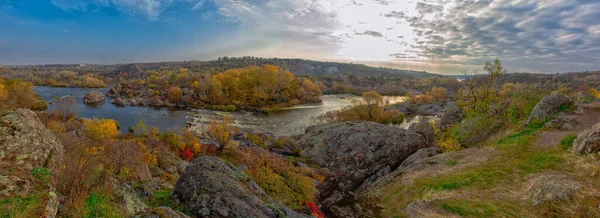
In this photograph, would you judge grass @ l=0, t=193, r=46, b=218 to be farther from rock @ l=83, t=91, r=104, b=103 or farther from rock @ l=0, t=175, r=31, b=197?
rock @ l=83, t=91, r=104, b=103

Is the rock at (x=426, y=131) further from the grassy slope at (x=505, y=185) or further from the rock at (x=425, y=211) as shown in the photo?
the rock at (x=425, y=211)

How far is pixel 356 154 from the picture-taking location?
2648cm

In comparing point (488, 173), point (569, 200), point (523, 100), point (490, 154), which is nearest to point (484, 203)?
point (569, 200)

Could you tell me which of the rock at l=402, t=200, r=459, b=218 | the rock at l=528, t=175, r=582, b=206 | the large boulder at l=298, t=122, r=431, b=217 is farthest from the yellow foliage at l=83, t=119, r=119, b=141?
the rock at l=528, t=175, r=582, b=206

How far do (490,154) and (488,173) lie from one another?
160 inches

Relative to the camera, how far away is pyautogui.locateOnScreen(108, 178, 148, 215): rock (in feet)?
20.0

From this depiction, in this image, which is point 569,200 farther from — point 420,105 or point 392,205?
point 420,105

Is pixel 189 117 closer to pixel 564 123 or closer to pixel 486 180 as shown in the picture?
pixel 486 180

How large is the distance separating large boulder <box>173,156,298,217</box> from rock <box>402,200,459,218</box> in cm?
638

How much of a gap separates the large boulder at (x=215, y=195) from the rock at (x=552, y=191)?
954 cm

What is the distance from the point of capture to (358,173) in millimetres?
25109

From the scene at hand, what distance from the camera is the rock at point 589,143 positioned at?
12633mm

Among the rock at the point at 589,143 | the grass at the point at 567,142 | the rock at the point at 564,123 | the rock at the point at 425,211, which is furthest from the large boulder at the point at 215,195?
the rock at the point at 564,123

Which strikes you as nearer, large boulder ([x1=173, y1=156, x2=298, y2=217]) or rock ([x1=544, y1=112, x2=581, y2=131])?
large boulder ([x1=173, y1=156, x2=298, y2=217])
